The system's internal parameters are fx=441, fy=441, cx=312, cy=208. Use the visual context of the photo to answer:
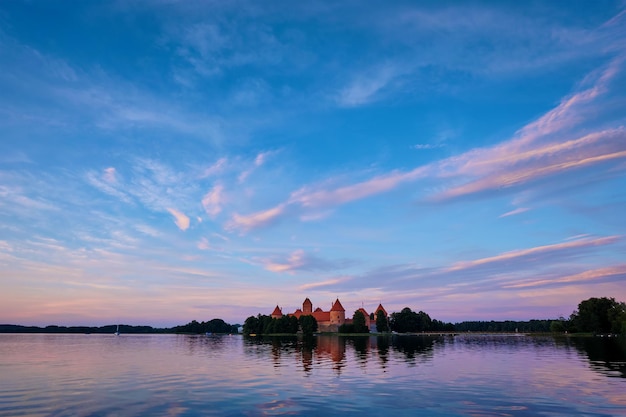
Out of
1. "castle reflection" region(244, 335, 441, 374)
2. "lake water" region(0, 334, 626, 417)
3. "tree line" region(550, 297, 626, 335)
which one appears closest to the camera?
"lake water" region(0, 334, 626, 417)

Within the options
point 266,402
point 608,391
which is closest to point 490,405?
point 608,391

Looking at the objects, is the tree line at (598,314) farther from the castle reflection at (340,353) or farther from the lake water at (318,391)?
the lake water at (318,391)

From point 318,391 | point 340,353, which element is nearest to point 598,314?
point 340,353

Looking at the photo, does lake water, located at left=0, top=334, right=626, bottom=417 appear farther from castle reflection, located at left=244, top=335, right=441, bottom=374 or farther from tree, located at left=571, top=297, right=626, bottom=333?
tree, located at left=571, top=297, right=626, bottom=333

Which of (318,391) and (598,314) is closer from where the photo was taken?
(318,391)

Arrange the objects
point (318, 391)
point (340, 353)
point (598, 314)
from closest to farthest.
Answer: point (318, 391), point (340, 353), point (598, 314)

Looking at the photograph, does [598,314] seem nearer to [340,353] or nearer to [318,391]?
[340,353]

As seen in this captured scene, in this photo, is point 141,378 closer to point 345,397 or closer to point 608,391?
point 345,397

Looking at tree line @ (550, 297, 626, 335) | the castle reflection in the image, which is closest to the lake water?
the castle reflection

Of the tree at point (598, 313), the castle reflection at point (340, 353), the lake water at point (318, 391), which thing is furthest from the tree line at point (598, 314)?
the lake water at point (318, 391)

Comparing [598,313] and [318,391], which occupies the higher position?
[598,313]

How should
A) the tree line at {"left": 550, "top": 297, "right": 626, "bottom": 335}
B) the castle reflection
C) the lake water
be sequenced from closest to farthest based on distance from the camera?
the lake water
the castle reflection
the tree line at {"left": 550, "top": 297, "right": 626, "bottom": 335}

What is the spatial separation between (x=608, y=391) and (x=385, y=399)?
16294mm

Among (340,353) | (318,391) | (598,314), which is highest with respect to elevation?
(598,314)
